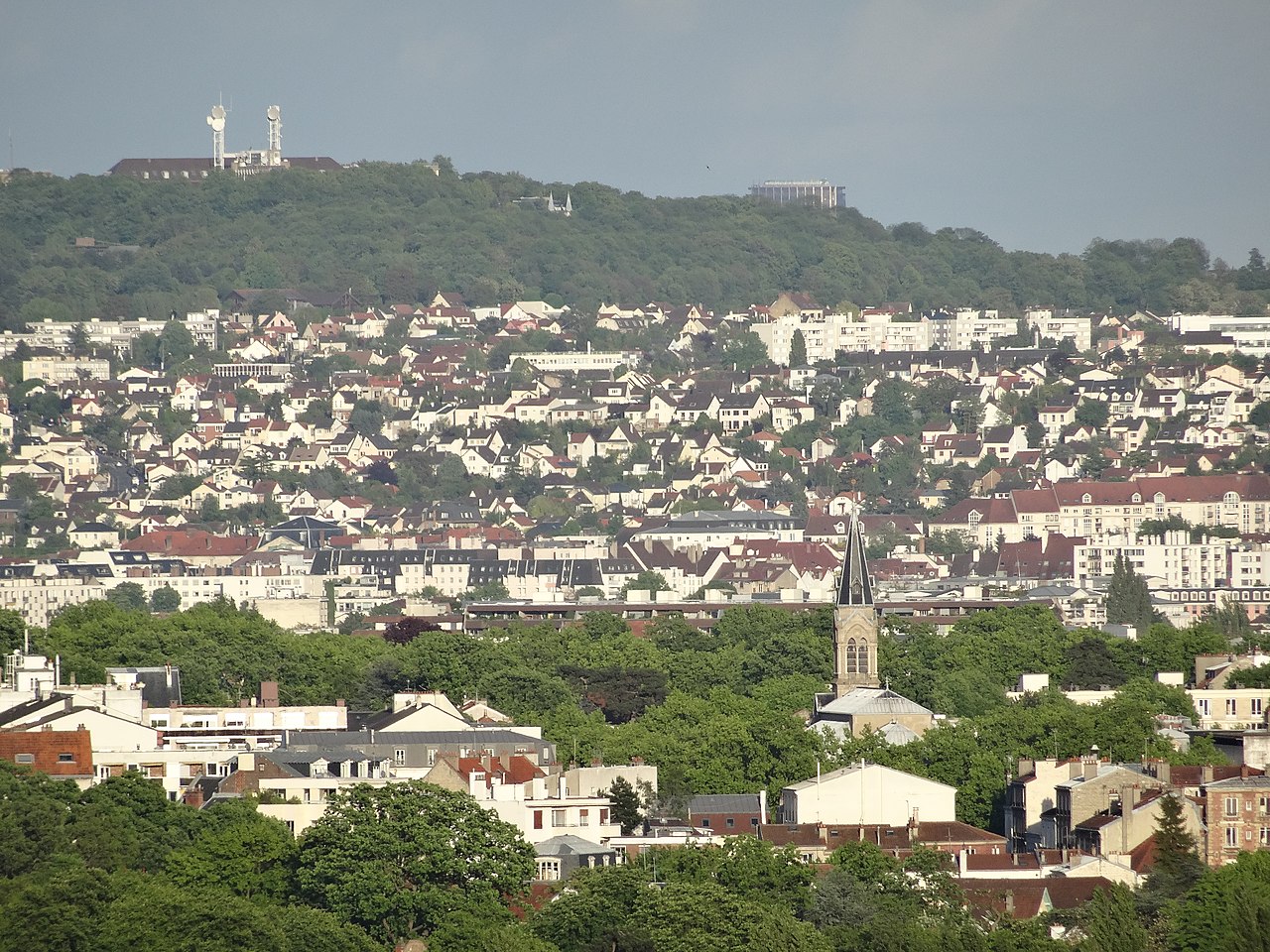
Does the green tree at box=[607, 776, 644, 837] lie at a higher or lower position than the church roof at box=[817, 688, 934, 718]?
lower

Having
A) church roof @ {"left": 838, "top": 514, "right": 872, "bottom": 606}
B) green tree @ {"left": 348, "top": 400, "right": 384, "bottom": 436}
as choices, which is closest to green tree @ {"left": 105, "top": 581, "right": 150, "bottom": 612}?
green tree @ {"left": 348, "top": 400, "right": 384, "bottom": 436}

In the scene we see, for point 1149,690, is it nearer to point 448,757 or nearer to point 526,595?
point 448,757

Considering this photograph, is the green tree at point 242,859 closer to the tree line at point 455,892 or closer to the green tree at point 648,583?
the tree line at point 455,892

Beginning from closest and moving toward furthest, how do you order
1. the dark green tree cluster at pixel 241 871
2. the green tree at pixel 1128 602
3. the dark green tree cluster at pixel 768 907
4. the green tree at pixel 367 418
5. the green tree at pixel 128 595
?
the dark green tree cluster at pixel 241 871
the dark green tree cluster at pixel 768 907
the green tree at pixel 1128 602
the green tree at pixel 128 595
the green tree at pixel 367 418

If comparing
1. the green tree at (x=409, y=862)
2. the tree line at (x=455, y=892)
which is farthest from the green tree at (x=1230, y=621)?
the green tree at (x=409, y=862)

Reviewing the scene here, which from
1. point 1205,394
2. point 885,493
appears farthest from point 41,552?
point 1205,394

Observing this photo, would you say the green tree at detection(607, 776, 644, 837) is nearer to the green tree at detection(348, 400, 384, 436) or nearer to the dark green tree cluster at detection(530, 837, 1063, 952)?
the dark green tree cluster at detection(530, 837, 1063, 952)

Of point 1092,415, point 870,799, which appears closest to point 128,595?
point 1092,415
